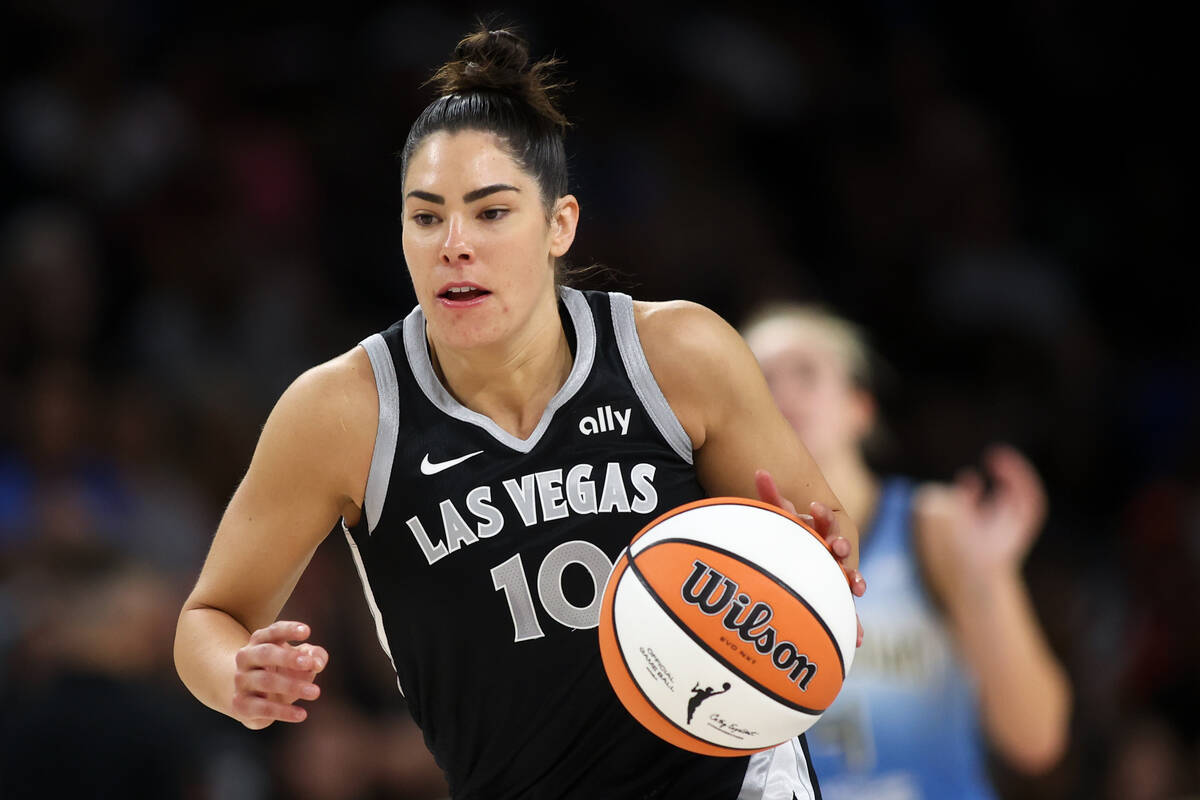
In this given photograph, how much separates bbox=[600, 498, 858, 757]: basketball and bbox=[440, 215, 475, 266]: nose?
61cm

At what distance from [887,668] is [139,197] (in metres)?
4.56

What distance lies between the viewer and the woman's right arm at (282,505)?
2.72 metres

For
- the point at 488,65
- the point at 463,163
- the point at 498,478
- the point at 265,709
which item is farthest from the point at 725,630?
the point at 488,65

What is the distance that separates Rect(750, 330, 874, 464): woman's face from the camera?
413 centimetres

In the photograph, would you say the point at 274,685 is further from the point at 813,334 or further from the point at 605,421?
the point at 813,334

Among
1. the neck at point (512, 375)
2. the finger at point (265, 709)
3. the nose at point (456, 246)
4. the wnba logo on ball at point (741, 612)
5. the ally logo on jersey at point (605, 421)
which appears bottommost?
the finger at point (265, 709)

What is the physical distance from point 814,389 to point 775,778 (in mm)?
1552

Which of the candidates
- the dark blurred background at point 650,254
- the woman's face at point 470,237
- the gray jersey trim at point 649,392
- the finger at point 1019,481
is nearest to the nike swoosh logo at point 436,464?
the woman's face at point 470,237

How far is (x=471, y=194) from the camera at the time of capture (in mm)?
2730

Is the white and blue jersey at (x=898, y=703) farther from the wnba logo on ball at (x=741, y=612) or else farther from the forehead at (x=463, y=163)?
the forehead at (x=463, y=163)

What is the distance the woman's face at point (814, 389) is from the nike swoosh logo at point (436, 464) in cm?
A: 154

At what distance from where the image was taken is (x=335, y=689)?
571 centimetres

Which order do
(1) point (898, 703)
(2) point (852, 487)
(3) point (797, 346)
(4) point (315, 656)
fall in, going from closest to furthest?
(4) point (315, 656), (1) point (898, 703), (2) point (852, 487), (3) point (797, 346)
